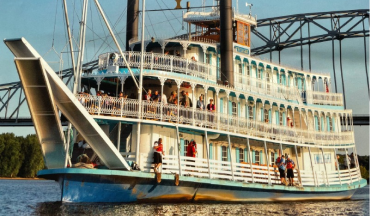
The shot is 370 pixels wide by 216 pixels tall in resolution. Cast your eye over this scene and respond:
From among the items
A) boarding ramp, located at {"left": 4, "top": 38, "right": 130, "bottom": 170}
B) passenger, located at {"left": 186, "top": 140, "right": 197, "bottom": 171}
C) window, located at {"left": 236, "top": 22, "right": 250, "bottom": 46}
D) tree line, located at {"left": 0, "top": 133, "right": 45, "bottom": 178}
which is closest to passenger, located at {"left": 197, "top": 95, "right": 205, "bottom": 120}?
passenger, located at {"left": 186, "top": 140, "right": 197, "bottom": 171}

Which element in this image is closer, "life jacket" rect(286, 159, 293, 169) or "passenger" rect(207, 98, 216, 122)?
"passenger" rect(207, 98, 216, 122)

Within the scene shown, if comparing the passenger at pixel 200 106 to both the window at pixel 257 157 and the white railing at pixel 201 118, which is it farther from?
the window at pixel 257 157

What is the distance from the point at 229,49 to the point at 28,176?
62987mm

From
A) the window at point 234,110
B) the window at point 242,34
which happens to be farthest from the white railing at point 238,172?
the window at point 242,34

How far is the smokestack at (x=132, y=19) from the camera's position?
104 ft

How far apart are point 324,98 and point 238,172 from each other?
36.9ft

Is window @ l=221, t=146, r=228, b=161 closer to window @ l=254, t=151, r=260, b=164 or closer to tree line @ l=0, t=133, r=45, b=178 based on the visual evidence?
window @ l=254, t=151, r=260, b=164

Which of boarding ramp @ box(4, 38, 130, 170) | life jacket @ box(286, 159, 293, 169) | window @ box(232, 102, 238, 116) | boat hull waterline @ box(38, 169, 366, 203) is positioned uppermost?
window @ box(232, 102, 238, 116)

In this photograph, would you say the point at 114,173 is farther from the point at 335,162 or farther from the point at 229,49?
the point at 335,162

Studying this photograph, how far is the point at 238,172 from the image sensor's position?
23.9 metres

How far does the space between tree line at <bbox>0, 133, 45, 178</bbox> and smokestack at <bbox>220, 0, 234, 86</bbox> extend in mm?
54577

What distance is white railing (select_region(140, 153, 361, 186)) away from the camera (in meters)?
20.9

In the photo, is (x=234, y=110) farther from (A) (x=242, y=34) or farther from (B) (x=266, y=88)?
(A) (x=242, y=34)

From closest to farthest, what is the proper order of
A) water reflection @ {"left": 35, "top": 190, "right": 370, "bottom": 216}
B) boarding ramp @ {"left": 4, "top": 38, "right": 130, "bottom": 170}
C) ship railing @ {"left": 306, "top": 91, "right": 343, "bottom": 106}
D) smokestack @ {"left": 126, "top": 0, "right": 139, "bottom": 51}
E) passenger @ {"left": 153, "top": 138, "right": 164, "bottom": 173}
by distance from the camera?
boarding ramp @ {"left": 4, "top": 38, "right": 130, "bottom": 170} < water reflection @ {"left": 35, "top": 190, "right": 370, "bottom": 216} < passenger @ {"left": 153, "top": 138, "right": 164, "bottom": 173} < smokestack @ {"left": 126, "top": 0, "right": 139, "bottom": 51} < ship railing @ {"left": 306, "top": 91, "right": 343, "bottom": 106}
